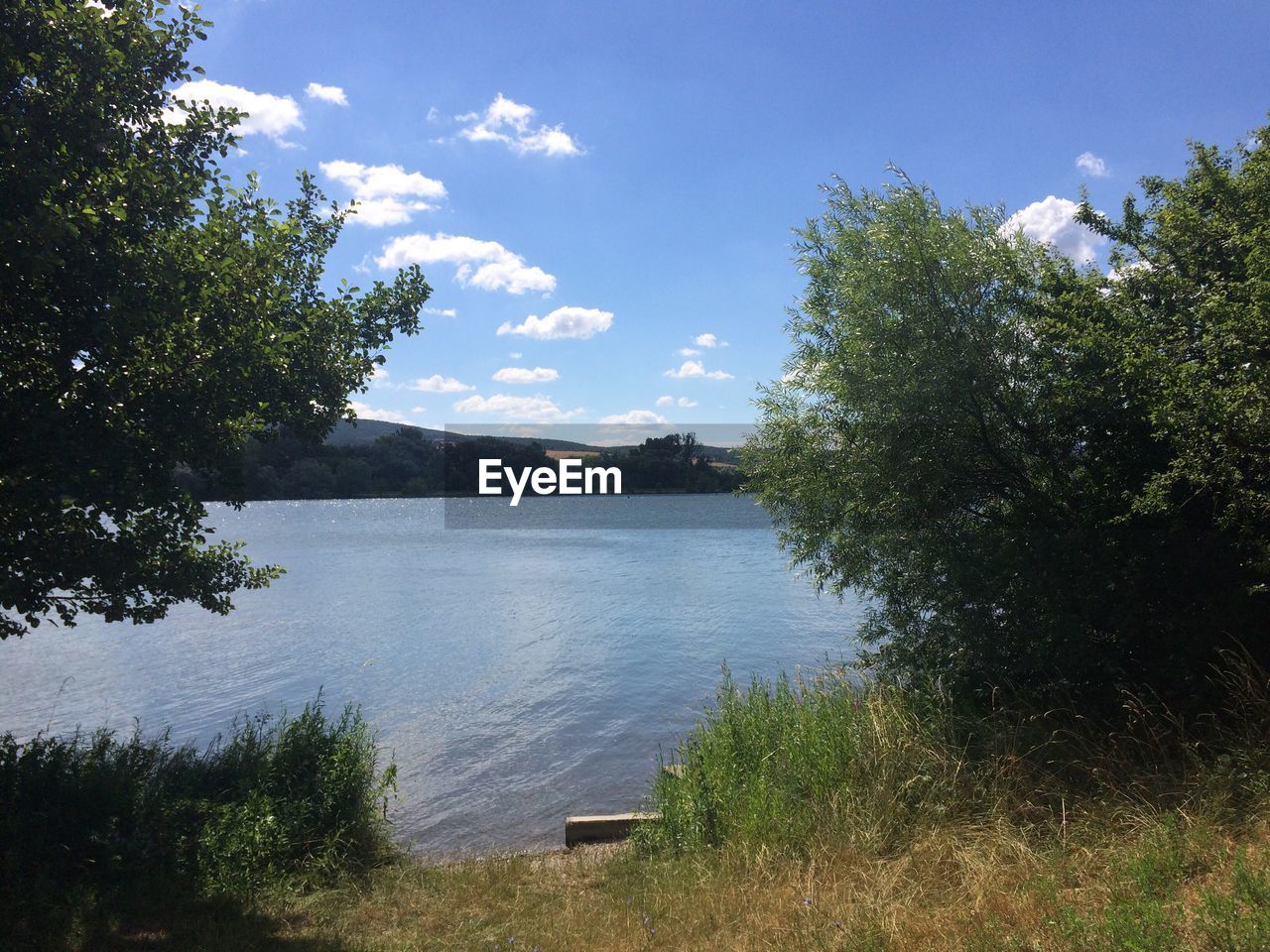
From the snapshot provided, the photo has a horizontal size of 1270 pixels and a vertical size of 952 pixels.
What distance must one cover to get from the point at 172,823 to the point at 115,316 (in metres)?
5.00

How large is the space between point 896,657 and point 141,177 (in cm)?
979

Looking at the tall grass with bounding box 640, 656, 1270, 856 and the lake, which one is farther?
the lake

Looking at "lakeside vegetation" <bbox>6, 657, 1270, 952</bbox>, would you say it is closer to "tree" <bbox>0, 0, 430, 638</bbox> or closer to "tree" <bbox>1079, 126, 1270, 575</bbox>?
"tree" <bbox>1079, 126, 1270, 575</bbox>

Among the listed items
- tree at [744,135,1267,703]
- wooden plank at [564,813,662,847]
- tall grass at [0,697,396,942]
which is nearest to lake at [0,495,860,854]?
wooden plank at [564,813,662,847]

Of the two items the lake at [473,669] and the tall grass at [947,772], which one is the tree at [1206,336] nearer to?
the tall grass at [947,772]

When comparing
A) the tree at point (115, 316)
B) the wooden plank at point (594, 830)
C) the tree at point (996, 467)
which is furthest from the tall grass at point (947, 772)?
the tree at point (115, 316)

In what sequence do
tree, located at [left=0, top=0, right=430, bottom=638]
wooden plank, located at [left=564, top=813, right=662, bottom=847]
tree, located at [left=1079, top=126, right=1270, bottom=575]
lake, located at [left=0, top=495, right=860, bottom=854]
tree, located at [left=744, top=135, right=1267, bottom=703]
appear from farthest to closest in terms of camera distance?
lake, located at [left=0, top=495, right=860, bottom=854] < wooden plank, located at [left=564, top=813, right=662, bottom=847] < tree, located at [left=744, top=135, right=1267, bottom=703] < tree, located at [left=1079, top=126, right=1270, bottom=575] < tree, located at [left=0, top=0, right=430, bottom=638]

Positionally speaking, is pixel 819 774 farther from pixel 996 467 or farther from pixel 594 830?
pixel 996 467

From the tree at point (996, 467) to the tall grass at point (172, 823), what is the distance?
7113 millimetres

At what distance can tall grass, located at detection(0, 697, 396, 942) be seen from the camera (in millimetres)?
6434

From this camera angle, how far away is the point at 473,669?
2225cm

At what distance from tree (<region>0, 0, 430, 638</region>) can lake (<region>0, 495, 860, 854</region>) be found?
6235 mm

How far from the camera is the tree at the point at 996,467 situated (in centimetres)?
761

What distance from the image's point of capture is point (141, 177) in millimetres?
5949
